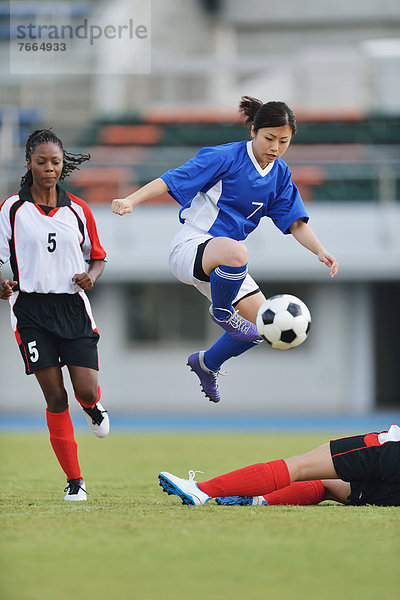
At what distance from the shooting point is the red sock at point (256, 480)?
4758mm

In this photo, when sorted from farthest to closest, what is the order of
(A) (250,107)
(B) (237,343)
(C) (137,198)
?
(B) (237,343) → (A) (250,107) → (C) (137,198)

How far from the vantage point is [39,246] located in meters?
5.39

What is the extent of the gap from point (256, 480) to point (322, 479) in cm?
35

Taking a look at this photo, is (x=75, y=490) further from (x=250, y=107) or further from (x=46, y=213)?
(x=250, y=107)

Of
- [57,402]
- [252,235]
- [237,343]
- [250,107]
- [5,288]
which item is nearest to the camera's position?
[5,288]

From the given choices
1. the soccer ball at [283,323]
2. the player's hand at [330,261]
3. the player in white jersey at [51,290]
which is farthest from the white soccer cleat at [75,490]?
the player's hand at [330,261]

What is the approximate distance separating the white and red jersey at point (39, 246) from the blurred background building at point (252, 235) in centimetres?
1195

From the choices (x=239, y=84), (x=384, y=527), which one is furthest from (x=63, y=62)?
(x=384, y=527)

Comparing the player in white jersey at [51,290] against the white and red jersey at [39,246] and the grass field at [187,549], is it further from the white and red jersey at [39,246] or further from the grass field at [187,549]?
the grass field at [187,549]

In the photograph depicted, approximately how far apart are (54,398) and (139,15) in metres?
18.1

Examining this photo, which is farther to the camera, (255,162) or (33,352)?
(255,162)


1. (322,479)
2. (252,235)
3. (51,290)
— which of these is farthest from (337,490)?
(252,235)

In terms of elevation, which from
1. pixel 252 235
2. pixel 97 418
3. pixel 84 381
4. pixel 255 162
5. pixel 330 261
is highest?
pixel 252 235

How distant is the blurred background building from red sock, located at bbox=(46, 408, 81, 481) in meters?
12.1
